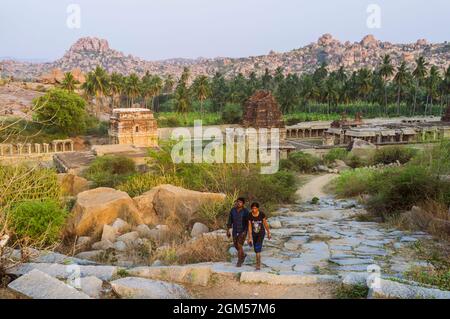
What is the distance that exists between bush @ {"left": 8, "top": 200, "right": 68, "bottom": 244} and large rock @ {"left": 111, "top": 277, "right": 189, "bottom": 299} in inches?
140

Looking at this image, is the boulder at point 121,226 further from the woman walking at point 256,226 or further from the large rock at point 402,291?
the large rock at point 402,291

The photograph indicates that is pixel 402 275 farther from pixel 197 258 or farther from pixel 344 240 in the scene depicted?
pixel 197 258

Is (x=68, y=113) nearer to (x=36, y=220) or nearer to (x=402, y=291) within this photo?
(x=36, y=220)

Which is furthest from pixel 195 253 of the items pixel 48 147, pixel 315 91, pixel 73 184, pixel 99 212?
pixel 315 91

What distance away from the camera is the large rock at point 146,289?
18.6ft

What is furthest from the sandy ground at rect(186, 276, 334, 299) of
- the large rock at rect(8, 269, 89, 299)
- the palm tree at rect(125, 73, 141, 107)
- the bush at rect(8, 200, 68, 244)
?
the palm tree at rect(125, 73, 141, 107)

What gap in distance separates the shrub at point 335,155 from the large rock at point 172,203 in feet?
71.9

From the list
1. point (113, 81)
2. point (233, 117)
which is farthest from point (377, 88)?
point (113, 81)

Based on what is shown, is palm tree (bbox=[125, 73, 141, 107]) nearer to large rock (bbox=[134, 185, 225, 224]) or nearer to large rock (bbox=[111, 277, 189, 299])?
large rock (bbox=[134, 185, 225, 224])

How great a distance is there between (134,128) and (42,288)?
3333 centimetres

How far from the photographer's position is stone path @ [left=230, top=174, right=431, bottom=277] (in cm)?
728

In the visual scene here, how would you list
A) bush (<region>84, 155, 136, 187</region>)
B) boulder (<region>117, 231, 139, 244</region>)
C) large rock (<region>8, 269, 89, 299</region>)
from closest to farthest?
large rock (<region>8, 269, 89, 299</region>), boulder (<region>117, 231, 139, 244</region>), bush (<region>84, 155, 136, 187</region>)

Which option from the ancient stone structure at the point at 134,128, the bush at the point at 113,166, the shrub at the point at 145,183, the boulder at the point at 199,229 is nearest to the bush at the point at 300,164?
the bush at the point at 113,166

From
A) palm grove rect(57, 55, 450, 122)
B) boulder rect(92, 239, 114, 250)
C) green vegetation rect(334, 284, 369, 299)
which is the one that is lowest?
boulder rect(92, 239, 114, 250)
